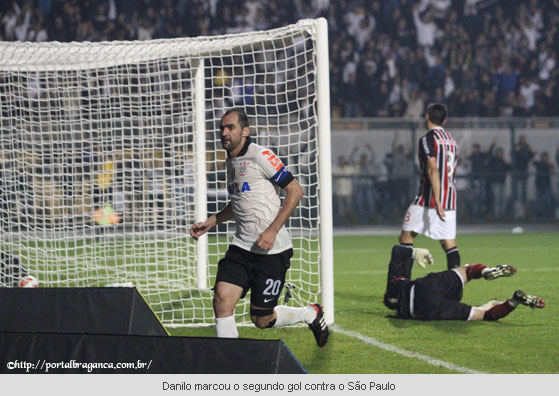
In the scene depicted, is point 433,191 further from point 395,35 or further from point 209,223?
point 395,35

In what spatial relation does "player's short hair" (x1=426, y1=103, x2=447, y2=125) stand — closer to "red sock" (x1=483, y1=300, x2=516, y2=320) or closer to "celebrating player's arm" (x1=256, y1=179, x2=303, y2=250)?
"red sock" (x1=483, y1=300, x2=516, y2=320)

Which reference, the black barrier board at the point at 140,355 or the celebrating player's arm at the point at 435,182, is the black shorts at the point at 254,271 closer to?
the black barrier board at the point at 140,355

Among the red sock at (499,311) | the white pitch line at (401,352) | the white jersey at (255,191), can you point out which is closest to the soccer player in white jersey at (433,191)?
the red sock at (499,311)

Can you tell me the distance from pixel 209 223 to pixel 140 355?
5.47ft

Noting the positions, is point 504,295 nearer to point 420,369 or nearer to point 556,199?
point 420,369

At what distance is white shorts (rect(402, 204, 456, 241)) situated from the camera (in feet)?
25.1

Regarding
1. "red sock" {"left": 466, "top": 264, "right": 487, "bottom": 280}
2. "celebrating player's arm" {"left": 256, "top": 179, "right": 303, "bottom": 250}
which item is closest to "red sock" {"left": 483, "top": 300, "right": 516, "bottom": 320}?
"red sock" {"left": 466, "top": 264, "right": 487, "bottom": 280}

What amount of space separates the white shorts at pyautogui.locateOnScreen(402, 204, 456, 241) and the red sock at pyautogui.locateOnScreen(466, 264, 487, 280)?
3.03ft

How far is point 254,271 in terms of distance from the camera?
17.0 ft

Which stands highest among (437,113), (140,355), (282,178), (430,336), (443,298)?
(437,113)

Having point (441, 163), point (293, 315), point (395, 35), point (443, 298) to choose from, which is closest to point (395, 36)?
point (395, 35)

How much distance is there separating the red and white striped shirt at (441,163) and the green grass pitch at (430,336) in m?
1.09

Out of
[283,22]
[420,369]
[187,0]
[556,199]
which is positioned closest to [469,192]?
[556,199]
